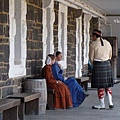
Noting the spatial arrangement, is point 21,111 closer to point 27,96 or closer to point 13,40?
point 27,96

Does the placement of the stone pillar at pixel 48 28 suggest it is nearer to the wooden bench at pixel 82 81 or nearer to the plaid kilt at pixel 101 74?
the plaid kilt at pixel 101 74

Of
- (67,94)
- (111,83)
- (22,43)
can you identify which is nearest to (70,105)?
(67,94)

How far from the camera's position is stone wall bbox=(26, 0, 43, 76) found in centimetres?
1015

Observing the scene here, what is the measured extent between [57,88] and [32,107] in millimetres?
968

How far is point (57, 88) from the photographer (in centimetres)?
1019

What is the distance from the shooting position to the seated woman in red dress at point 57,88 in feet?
33.3

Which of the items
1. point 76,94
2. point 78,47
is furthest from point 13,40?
point 78,47

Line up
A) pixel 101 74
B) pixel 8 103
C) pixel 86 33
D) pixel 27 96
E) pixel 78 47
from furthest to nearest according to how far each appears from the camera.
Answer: pixel 86 33, pixel 78 47, pixel 101 74, pixel 27 96, pixel 8 103

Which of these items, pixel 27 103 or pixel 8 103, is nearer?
pixel 8 103

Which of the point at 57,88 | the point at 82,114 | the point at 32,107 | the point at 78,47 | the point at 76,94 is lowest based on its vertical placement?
the point at 82,114

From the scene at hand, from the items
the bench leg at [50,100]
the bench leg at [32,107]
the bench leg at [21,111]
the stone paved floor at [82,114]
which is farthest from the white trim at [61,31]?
the bench leg at [21,111]

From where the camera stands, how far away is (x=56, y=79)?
1038 centimetres

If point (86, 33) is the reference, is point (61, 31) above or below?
below

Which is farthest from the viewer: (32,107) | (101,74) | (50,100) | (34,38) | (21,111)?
(34,38)
